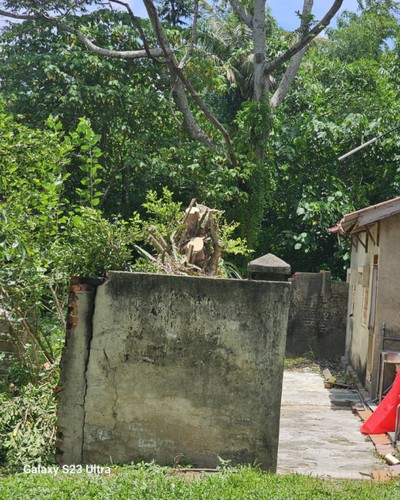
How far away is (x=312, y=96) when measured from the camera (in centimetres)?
2284

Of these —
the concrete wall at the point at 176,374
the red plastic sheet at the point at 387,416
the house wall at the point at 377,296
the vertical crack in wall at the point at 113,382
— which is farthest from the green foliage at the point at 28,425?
the house wall at the point at 377,296

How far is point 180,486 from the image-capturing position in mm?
6297

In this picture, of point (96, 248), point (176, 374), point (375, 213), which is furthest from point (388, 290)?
point (96, 248)

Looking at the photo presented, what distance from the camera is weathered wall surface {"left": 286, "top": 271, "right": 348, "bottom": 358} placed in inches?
719

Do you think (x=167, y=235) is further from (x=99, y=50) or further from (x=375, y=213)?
(x=99, y=50)

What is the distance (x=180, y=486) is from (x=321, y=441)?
12.1 feet

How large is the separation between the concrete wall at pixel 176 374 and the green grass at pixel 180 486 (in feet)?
0.92

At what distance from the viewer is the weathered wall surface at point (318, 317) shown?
59.9 ft

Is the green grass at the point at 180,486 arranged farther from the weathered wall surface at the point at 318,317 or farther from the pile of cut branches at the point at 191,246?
the weathered wall surface at the point at 318,317

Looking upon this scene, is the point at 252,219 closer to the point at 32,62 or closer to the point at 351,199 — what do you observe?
the point at 351,199

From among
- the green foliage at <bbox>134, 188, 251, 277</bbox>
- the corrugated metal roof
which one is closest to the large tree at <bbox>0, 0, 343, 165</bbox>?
the corrugated metal roof

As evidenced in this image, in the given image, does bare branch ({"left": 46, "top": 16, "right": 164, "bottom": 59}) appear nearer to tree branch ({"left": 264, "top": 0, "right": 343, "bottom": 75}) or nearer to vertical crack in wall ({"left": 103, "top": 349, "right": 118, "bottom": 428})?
tree branch ({"left": 264, "top": 0, "right": 343, "bottom": 75})

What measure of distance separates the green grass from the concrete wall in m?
0.28

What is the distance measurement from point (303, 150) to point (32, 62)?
7192mm
